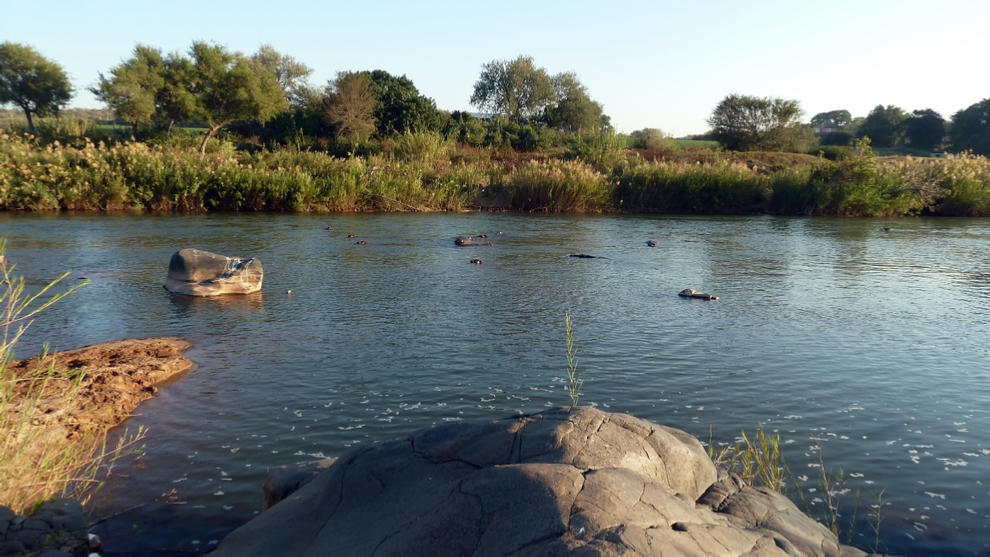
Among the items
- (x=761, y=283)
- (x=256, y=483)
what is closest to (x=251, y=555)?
(x=256, y=483)

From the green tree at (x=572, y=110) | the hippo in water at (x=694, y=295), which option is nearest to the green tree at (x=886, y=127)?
the green tree at (x=572, y=110)

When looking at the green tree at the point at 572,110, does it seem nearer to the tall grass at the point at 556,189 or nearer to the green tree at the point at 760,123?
the green tree at the point at 760,123

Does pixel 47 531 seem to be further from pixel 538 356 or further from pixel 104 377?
pixel 538 356

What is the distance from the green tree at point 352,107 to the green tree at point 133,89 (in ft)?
33.6

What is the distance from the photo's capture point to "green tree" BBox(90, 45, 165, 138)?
38281 mm

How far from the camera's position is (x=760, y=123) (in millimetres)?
57625

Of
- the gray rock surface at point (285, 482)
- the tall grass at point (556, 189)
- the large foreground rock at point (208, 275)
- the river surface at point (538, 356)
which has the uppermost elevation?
the tall grass at point (556, 189)

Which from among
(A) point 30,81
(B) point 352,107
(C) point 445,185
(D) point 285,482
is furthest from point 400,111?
(D) point 285,482

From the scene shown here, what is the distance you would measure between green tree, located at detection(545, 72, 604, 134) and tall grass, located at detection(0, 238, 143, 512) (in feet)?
196

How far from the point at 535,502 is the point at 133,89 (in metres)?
42.6

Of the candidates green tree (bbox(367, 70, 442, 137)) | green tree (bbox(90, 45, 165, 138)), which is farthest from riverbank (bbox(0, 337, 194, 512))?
green tree (bbox(367, 70, 442, 137))

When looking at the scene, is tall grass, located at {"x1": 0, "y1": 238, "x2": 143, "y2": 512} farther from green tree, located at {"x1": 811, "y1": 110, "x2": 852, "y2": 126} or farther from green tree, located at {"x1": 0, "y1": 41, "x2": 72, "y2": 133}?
green tree, located at {"x1": 811, "y1": 110, "x2": 852, "y2": 126}

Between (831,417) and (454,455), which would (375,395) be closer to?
(454,455)

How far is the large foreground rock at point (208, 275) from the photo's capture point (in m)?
11.7
